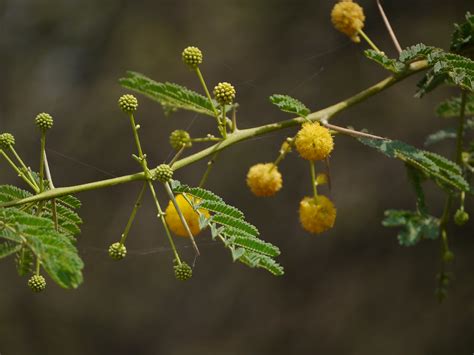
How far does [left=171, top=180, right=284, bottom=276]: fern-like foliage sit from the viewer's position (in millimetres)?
2127

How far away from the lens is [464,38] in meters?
2.59

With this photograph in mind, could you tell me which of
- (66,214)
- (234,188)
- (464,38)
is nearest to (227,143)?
(66,214)

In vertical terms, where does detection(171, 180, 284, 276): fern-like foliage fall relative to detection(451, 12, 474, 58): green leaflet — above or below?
below

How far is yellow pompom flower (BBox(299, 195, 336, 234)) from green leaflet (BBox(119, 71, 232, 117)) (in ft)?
1.76

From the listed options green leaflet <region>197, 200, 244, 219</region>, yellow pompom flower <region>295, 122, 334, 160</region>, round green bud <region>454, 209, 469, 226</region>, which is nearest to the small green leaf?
green leaflet <region>197, 200, 244, 219</region>

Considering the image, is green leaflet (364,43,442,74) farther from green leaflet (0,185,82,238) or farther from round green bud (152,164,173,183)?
green leaflet (0,185,82,238)

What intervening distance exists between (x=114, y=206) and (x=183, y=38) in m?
2.40

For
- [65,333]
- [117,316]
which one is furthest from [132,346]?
[65,333]

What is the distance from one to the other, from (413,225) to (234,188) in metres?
4.90

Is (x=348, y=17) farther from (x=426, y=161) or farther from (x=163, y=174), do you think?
(x=163, y=174)

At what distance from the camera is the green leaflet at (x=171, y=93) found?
2.63 m

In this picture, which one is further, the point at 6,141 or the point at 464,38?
the point at 464,38

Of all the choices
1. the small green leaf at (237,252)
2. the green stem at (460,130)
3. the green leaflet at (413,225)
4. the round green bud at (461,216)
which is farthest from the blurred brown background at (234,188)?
the small green leaf at (237,252)

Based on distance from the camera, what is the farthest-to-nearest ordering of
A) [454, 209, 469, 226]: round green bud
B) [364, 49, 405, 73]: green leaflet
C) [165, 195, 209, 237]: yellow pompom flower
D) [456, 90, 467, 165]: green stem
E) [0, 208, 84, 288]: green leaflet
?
[454, 209, 469, 226]: round green bud < [456, 90, 467, 165]: green stem < [165, 195, 209, 237]: yellow pompom flower < [364, 49, 405, 73]: green leaflet < [0, 208, 84, 288]: green leaflet
